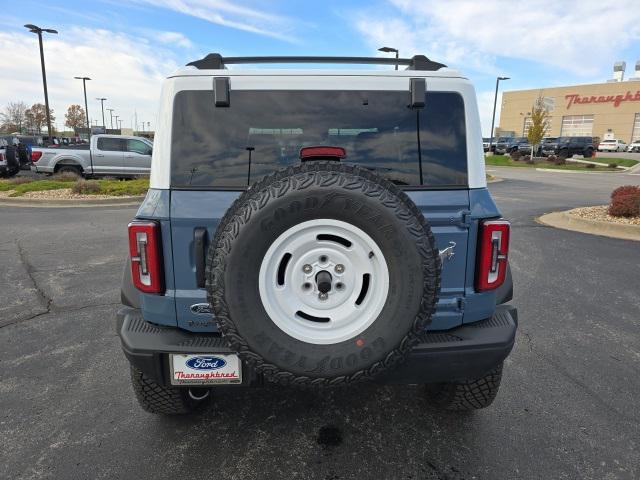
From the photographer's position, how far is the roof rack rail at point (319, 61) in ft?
8.42

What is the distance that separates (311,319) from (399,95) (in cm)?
126

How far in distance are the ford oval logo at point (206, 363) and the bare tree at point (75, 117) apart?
9604 centimetres

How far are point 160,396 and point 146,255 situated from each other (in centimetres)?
95

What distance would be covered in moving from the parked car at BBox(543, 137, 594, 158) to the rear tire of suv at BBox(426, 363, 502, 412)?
138 feet

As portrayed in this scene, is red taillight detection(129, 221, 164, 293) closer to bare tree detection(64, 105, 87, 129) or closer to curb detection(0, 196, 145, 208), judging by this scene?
curb detection(0, 196, 145, 208)

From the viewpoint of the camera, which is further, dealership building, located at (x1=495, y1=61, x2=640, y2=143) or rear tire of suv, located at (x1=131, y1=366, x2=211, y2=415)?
dealership building, located at (x1=495, y1=61, x2=640, y2=143)

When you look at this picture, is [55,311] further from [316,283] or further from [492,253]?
[492,253]

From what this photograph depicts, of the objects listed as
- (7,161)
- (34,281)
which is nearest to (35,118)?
(7,161)

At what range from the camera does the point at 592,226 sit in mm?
9078

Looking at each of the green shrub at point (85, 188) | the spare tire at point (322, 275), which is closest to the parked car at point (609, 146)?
the green shrub at point (85, 188)

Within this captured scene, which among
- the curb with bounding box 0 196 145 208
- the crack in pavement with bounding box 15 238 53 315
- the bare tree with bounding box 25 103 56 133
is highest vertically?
the bare tree with bounding box 25 103 56 133

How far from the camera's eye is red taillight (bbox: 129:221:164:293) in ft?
7.13

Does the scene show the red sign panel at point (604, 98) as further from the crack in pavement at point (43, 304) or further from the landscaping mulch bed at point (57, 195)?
the crack in pavement at point (43, 304)

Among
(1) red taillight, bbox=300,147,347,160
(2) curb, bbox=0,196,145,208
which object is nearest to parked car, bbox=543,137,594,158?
(2) curb, bbox=0,196,145,208
